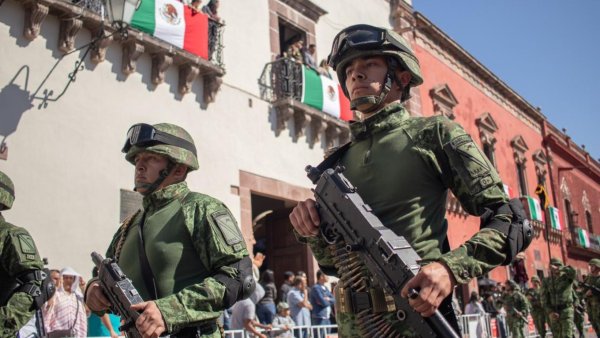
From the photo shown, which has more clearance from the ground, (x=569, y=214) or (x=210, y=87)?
(x=569, y=214)

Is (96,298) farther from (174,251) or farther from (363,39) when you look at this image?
(363,39)

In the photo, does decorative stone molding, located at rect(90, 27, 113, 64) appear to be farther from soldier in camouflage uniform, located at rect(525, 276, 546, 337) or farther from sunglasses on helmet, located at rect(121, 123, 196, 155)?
soldier in camouflage uniform, located at rect(525, 276, 546, 337)

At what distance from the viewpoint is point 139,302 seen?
283 centimetres

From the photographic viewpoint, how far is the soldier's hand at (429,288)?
6.45 feet

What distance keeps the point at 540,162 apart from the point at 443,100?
37.3 feet

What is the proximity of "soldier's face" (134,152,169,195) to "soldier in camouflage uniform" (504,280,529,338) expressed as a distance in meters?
12.3

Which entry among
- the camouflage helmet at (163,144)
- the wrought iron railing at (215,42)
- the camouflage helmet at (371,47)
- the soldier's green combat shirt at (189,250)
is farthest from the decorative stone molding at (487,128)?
the camouflage helmet at (371,47)

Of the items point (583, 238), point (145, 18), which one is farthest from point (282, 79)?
point (583, 238)

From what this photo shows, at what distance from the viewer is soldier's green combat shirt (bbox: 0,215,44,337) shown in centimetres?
409

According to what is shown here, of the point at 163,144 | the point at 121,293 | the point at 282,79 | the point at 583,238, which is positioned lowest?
the point at 121,293

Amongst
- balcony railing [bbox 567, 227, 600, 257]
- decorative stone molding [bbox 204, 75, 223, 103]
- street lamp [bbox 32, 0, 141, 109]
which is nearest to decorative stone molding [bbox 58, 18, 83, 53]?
street lamp [bbox 32, 0, 141, 109]

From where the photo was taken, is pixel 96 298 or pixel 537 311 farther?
pixel 537 311

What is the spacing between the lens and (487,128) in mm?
24141

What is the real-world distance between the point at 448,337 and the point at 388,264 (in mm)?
312
